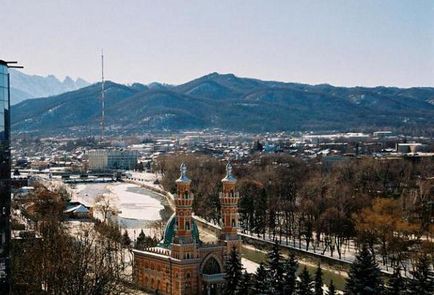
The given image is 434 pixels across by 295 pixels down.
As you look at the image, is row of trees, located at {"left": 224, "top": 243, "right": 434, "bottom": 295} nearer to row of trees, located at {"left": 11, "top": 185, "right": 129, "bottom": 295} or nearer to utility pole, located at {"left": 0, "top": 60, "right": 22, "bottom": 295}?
row of trees, located at {"left": 11, "top": 185, "right": 129, "bottom": 295}

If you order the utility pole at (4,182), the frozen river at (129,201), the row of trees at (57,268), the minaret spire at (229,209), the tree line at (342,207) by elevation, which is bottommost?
the frozen river at (129,201)

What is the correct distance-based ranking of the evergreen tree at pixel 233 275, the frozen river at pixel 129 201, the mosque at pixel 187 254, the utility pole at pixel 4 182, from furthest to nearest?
the frozen river at pixel 129 201
the mosque at pixel 187 254
the evergreen tree at pixel 233 275
the utility pole at pixel 4 182

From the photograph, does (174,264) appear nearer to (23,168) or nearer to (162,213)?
(162,213)

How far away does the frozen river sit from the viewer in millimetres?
55688

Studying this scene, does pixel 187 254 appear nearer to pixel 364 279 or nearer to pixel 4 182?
pixel 364 279

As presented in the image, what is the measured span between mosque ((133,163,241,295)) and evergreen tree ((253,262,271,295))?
3749mm

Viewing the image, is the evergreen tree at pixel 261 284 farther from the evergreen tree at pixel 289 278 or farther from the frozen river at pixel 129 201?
the frozen river at pixel 129 201

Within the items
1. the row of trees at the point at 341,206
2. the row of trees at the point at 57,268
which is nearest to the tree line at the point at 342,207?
the row of trees at the point at 341,206

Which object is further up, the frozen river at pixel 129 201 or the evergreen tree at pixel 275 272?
the evergreen tree at pixel 275 272

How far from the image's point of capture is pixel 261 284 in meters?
24.2

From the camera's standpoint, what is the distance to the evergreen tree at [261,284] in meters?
23.9

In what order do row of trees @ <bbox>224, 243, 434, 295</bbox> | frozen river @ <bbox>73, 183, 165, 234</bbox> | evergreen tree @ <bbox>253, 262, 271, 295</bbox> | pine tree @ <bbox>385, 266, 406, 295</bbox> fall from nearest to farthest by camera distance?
1. row of trees @ <bbox>224, 243, 434, 295</bbox>
2. pine tree @ <bbox>385, 266, 406, 295</bbox>
3. evergreen tree @ <bbox>253, 262, 271, 295</bbox>
4. frozen river @ <bbox>73, 183, 165, 234</bbox>

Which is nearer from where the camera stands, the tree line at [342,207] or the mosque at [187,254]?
the mosque at [187,254]

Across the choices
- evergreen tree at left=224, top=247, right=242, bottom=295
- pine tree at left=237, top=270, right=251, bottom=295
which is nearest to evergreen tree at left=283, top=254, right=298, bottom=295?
pine tree at left=237, top=270, right=251, bottom=295
